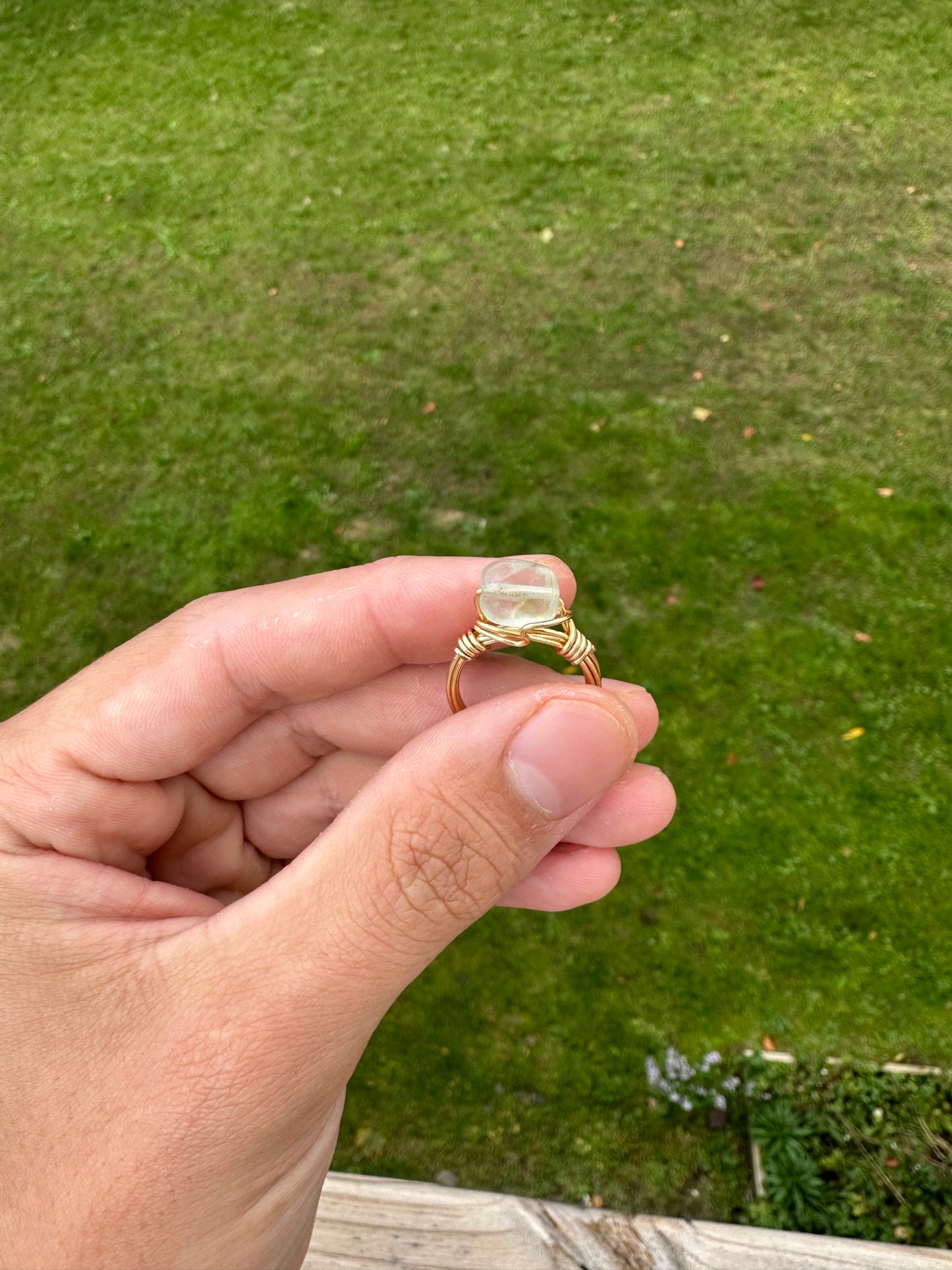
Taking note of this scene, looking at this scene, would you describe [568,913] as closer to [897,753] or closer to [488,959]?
[488,959]

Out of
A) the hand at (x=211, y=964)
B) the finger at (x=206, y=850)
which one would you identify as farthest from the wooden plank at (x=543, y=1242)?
the finger at (x=206, y=850)

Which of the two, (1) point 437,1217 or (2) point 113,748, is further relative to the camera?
(1) point 437,1217

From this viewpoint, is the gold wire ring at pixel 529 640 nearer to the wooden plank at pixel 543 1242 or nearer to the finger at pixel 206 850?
the finger at pixel 206 850

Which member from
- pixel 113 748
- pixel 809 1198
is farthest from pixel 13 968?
pixel 809 1198

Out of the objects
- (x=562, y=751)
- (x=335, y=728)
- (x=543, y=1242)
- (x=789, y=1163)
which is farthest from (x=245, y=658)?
(x=789, y=1163)

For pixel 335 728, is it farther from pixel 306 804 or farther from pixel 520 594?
pixel 520 594

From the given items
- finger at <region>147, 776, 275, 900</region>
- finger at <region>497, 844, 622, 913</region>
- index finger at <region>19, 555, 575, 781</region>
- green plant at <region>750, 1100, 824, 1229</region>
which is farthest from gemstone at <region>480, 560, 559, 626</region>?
green plant at <region>750, 1100, 824, 1229</region>
